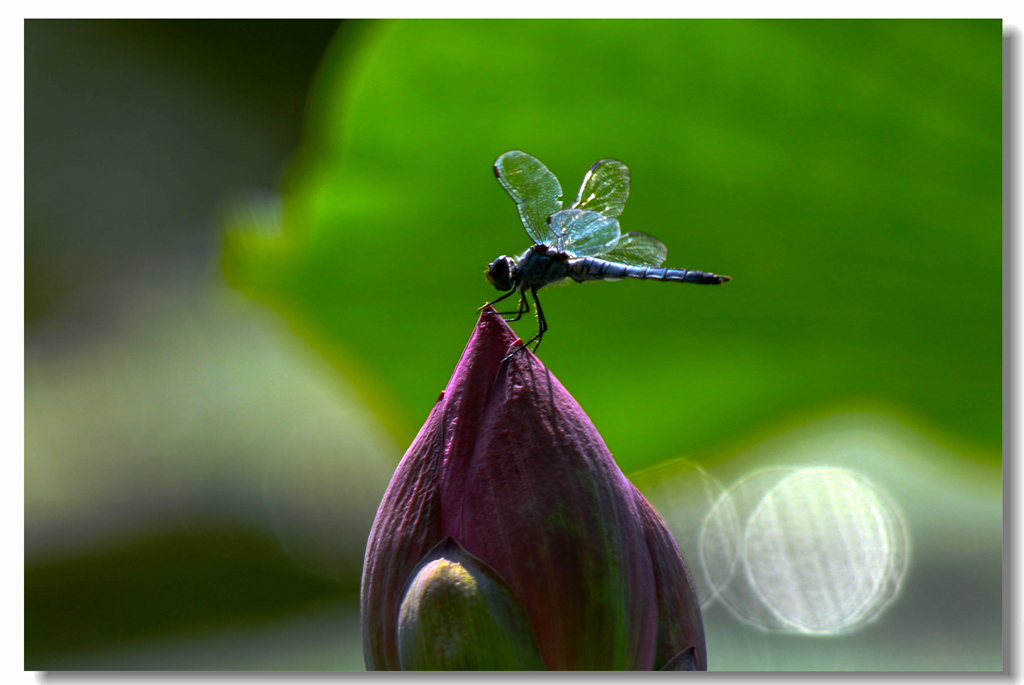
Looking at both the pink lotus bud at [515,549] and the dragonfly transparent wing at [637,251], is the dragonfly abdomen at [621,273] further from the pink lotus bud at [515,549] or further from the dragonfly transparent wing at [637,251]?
the pink lotus bud at [515,549]

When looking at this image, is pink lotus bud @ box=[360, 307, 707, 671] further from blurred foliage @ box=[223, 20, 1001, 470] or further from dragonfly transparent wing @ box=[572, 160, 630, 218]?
blurred foliage @ box=[223, 20, 1001, 470]

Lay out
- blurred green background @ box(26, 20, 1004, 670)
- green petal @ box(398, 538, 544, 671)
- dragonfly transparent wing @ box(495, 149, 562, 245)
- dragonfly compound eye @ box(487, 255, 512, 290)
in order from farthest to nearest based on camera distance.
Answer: blurred green background @ box(26, 20, 1004, 670), dragonfly transparent wing @ box(495, 149, 562, 245), dragonfly compound eye @ box(487, 255, 512, 290), green petal @ box(398, 538, 544, 671)

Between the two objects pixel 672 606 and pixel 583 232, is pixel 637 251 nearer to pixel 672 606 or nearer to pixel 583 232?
pixel 583 232

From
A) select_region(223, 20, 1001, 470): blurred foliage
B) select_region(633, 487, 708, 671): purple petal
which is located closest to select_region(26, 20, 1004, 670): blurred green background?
select_region(223, 20, 1001, 470): blurred foliage

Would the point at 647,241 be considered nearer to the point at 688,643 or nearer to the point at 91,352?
the point at 688,643

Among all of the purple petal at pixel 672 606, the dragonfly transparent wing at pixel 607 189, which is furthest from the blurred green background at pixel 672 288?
the purple petal at pixel 672 606
